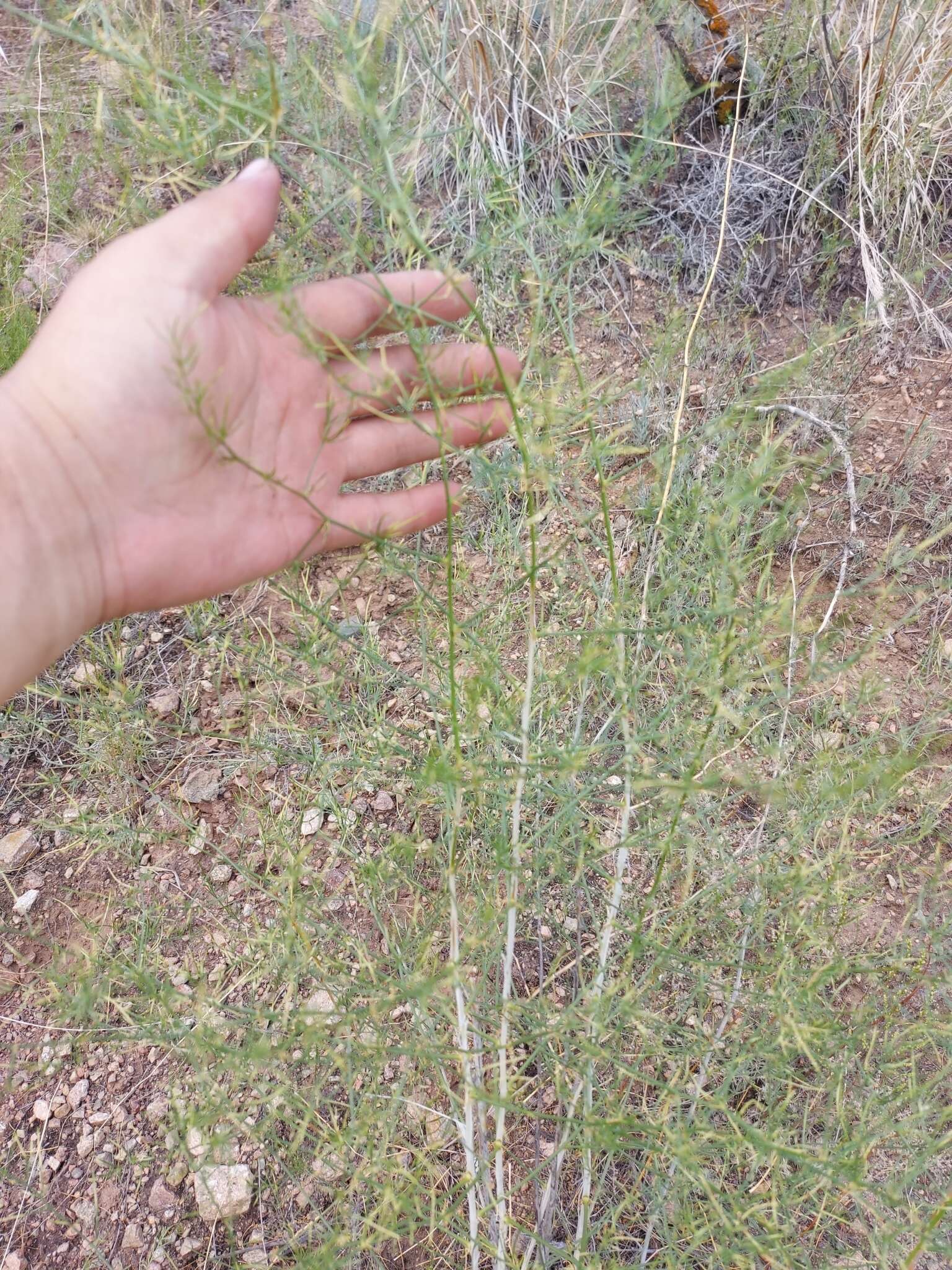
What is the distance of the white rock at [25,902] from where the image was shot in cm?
164

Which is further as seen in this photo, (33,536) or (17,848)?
(17,848)

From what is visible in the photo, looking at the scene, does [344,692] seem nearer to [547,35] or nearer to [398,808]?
[398,808]

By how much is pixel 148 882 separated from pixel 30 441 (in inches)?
34.3

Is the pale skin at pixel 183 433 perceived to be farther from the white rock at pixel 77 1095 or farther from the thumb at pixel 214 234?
the white rock at pixel 77 1095

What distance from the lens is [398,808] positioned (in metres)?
1.75

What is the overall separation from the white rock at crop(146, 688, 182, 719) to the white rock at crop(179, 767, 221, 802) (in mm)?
157

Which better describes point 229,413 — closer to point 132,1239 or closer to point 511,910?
point 511,910

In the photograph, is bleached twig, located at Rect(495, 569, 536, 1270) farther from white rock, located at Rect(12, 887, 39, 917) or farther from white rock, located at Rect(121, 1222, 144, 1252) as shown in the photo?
white rock, located at Rect(12, 887, 39, 917)

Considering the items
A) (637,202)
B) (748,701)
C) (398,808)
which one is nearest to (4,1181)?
(398,808)

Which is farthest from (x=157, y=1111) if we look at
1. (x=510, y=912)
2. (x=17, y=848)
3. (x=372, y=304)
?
(x=372, y=304)

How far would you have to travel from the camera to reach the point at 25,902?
1646 mm

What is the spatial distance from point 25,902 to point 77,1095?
370 mm

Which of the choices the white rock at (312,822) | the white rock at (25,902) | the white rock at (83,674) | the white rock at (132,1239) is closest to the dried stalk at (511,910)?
the white rock at (132,1239)

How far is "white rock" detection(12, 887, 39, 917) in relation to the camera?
164 cm
